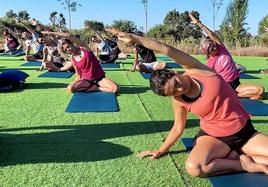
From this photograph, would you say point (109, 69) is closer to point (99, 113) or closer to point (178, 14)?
point (99, 113)

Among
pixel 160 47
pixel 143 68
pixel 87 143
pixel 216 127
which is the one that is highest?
pixel 160 47

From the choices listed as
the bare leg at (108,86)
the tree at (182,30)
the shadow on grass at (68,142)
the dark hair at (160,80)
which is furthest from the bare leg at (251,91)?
the tree at (182,30)

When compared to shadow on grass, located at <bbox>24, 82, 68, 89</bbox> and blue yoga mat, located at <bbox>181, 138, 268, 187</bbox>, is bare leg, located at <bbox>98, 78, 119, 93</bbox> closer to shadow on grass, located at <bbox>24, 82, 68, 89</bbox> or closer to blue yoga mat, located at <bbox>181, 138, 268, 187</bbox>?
shadow on grass, located at <bbox>24, 82, 68, 89</bbox>

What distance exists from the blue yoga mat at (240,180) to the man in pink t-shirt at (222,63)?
336cm

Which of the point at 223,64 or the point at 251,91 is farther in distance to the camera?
the point at 251,91

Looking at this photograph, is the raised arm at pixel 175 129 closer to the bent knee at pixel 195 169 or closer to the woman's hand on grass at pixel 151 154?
the woman's hand on grass at pixel 151 154

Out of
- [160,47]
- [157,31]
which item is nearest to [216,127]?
[160,47]

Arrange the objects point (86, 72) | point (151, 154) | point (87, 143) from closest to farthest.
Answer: point (151, 154) < point (87, 143) < point (86, 72)

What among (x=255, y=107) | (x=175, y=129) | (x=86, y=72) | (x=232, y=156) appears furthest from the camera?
(x=86, y=72)

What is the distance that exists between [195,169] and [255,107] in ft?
10.6

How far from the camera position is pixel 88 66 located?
7.65 metres

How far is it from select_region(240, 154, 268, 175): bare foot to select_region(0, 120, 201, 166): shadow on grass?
1.17 m

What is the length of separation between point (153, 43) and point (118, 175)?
1.24 meters

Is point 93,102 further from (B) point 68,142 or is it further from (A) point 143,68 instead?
(A) point 143,68
